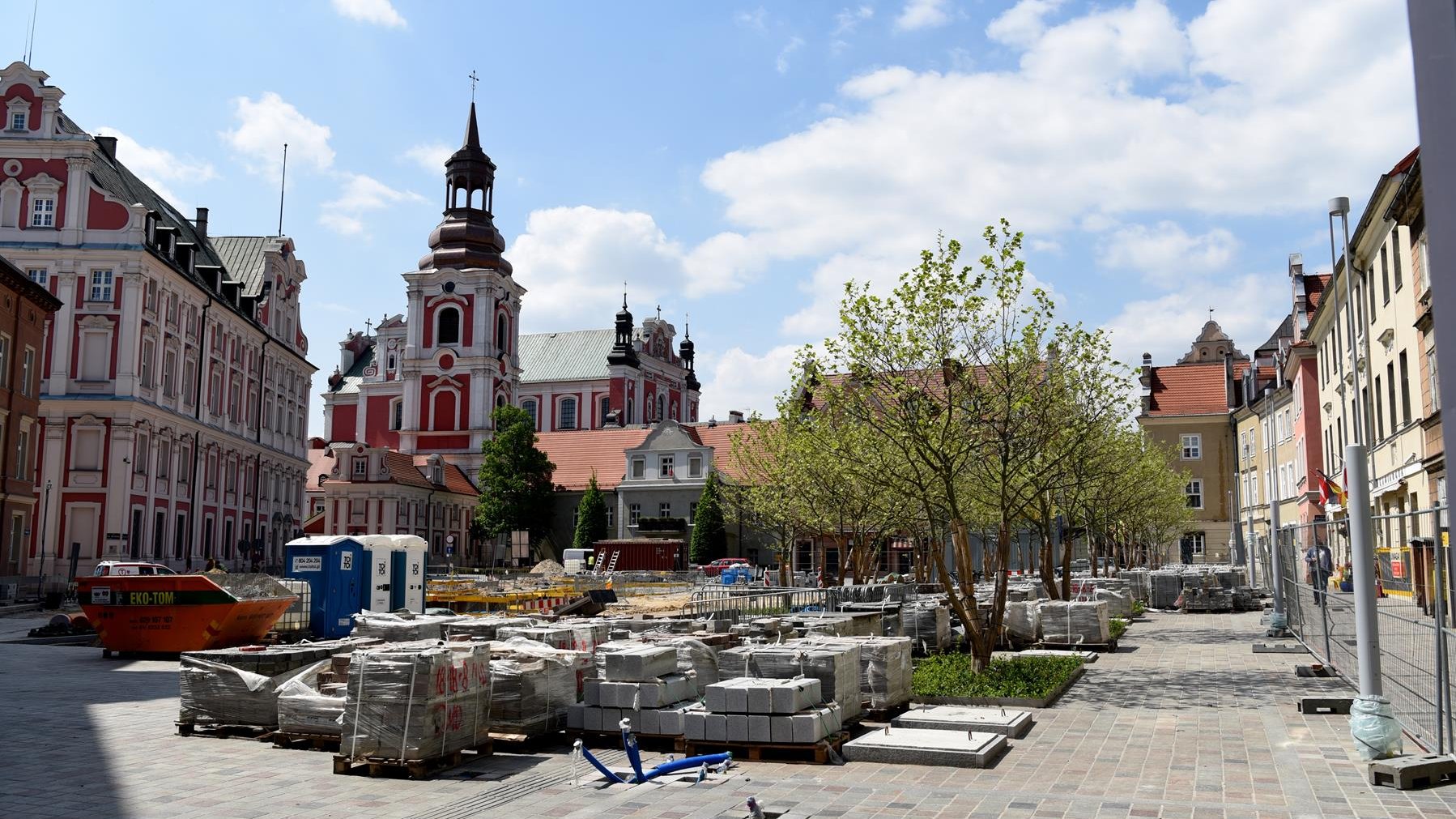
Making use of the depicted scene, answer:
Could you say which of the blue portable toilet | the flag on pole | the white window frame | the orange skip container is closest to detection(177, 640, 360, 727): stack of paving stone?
the orange skip container

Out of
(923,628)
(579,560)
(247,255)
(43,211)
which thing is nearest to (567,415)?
(579,560)

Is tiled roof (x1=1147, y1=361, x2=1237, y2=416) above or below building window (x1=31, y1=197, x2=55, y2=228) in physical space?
below

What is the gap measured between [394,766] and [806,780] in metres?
3.86

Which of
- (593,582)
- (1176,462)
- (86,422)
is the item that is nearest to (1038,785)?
(593,582)

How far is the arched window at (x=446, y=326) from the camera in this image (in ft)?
285

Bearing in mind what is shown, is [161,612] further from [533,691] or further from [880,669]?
[880,669]

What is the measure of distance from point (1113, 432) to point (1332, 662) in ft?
44.3

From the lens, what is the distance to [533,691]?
12.3m

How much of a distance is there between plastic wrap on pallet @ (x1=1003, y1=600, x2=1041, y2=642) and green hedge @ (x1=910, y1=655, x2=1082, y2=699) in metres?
4.01

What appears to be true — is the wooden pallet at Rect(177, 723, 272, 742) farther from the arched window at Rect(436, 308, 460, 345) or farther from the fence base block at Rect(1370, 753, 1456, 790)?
the arched window at Rect(436, 308, 460, 345)

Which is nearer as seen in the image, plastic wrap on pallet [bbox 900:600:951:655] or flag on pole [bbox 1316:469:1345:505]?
plastic wrap on pallet [bbox 900:600:951:655]

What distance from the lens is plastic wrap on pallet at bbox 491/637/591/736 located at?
40.2ft

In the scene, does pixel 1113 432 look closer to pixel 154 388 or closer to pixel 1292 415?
pixel 1292 415

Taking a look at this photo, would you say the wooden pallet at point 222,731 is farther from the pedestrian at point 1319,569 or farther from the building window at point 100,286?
the building window at point 100,286
